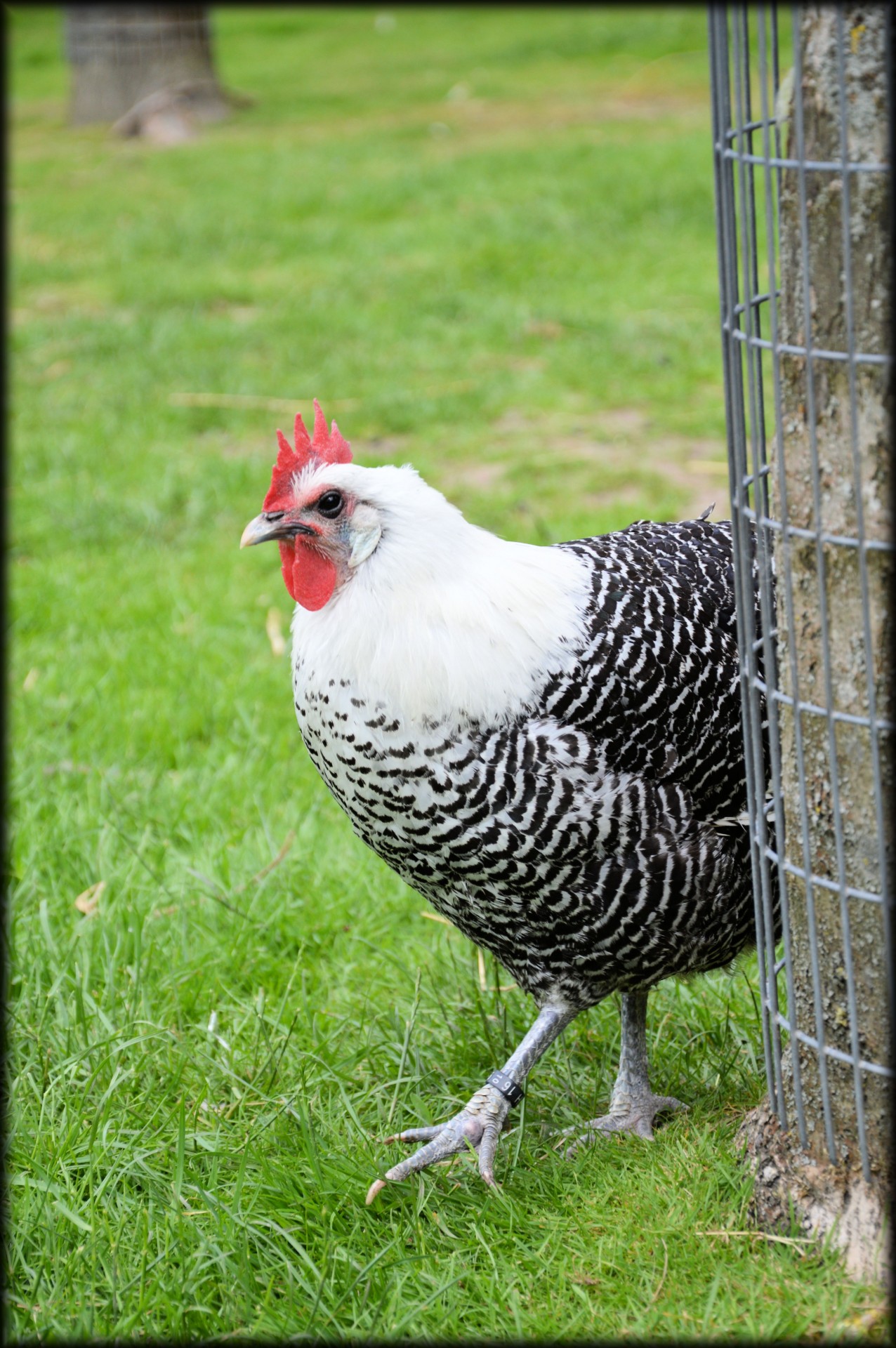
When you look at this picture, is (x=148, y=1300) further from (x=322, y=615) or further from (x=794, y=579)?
(x=794, y=579)

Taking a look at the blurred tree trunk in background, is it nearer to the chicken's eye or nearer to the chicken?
the chicken

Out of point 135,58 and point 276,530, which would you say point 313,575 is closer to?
point 276,530

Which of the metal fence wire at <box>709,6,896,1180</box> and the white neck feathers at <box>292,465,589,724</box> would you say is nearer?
the metal fence wire at <box>709,6,896,1180</box>

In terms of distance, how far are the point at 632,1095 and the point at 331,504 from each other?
4.43 ft

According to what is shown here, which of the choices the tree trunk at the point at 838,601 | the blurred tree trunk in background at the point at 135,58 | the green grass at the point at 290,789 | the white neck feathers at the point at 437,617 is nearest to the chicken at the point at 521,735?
the white neck feathers at the point at 437,617

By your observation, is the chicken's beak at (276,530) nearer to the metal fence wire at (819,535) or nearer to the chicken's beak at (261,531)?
the chicken's beak at (261,531)

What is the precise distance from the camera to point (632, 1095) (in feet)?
9.29

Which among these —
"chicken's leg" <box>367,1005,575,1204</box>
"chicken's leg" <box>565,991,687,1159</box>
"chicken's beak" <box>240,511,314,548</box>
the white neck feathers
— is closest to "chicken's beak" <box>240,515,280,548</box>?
"chicken's beak" <box>240,511,314,548</box>

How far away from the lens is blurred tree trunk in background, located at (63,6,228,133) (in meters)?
12.0

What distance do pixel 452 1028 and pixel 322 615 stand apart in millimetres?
1008

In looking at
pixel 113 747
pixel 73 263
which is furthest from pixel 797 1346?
pixel 73 263

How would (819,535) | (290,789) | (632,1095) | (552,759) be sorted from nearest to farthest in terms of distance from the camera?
1. (819,535)
2. (552,759)
3. (632,1095)
4. (290,789)

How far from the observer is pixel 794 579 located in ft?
7.02

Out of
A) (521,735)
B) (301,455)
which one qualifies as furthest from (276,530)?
(521,735)
